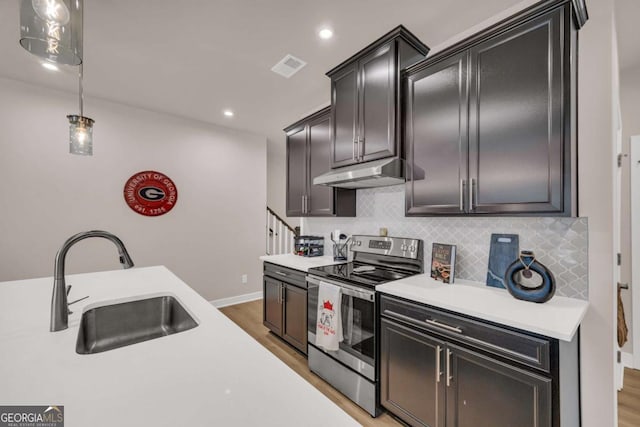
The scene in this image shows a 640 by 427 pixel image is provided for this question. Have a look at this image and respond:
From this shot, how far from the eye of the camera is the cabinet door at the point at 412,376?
157 centimetres

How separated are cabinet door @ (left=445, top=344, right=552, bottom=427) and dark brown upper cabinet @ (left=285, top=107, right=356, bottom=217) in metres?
1.72

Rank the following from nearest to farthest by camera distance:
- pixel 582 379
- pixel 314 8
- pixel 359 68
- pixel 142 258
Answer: pixel 582 379, pixel 314 8, pixel 359 68, pixel 142 258

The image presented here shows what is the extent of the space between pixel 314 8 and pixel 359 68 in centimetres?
64

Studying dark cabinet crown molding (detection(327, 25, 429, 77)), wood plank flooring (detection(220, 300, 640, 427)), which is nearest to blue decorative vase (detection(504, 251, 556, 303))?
wood plank flooring (detection(220, 300, 640, 427))

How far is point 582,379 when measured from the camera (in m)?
1.50

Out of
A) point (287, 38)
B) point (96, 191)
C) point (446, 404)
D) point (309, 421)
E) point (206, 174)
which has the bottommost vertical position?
point (446, 404)

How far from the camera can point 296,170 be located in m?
3.37

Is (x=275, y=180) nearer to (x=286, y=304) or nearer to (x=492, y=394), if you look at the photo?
(x=286, y=304)

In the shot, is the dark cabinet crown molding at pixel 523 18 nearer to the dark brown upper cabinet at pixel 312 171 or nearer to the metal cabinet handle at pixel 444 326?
the dark brown upper cabinet at pixel 312 171

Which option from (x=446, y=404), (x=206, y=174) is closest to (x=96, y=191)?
(x=206, y=174)

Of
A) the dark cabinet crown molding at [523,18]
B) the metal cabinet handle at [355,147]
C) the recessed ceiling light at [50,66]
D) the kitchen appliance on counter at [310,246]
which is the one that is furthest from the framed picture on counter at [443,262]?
the recessed ceiling light at [50,66]

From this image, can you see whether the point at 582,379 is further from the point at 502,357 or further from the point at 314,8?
the point at 314,8

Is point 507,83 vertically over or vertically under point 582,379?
over

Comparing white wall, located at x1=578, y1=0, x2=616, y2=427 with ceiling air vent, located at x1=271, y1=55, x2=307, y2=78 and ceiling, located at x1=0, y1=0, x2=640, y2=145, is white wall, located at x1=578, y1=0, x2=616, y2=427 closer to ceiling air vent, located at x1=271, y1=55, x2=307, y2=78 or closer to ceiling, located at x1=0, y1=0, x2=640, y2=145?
ceiling, located at x1=0, y1=0, x2=640, y2=145
